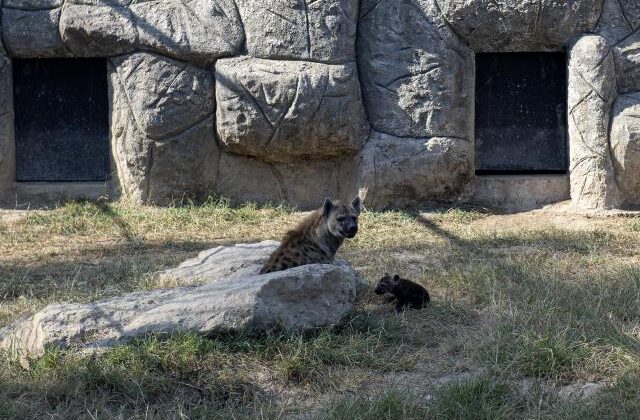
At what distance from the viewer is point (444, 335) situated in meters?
5.65

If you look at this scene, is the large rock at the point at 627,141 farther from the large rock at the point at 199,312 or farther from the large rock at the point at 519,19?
the large rock at the point at 199,312

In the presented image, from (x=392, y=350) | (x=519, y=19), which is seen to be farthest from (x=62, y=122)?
(x=392, y=350)

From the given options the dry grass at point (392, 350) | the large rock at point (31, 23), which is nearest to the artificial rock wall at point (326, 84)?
the large rock at point (31, 23)

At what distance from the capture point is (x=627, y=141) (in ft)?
31.7

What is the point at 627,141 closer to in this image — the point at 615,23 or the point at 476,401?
the point at 615,23

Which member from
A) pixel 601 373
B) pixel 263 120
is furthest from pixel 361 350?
pixel 263 120

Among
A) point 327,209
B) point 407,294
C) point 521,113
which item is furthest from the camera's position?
point 521,113

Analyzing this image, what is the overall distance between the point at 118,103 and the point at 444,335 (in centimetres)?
531

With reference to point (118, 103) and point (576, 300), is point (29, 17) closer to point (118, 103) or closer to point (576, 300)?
point (118, 103)

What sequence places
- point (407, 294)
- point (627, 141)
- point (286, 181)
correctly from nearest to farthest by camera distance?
1. point (407, 294)
2. point (627, 141)
3. point (286, 181)

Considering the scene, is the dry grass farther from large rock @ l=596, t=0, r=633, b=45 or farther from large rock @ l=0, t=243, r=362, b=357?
large rock @ l=596, t=0, r=633, b=45

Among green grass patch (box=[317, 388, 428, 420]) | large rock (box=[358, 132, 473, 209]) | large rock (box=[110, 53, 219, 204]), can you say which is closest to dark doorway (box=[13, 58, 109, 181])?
large rock (box=[110, 53, 219, 204])

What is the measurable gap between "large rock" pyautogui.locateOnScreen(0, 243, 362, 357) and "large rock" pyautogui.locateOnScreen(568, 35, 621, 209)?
4954 mm

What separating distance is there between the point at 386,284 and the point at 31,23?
5249mm
